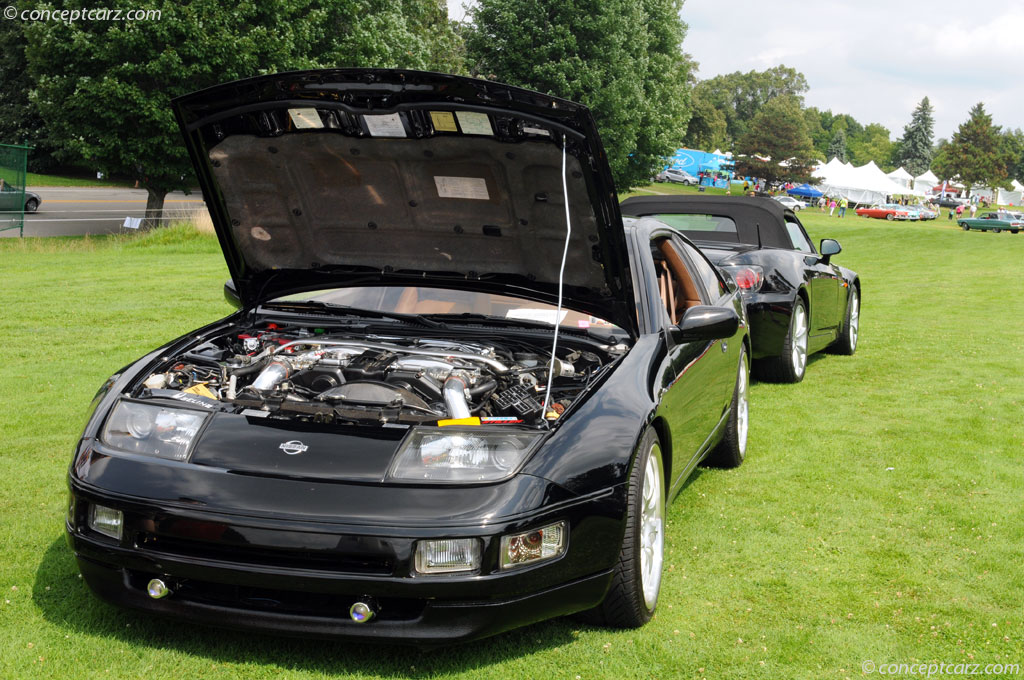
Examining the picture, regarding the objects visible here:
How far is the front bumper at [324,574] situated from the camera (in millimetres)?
2957

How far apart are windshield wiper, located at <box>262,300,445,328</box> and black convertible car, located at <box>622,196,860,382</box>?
4.03m

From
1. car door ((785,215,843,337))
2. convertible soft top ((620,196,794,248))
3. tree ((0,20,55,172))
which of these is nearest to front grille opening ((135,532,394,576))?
car door ((785,215,843,337))

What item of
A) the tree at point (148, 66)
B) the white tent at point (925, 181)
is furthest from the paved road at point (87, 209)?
the white tent at point (925, 181)

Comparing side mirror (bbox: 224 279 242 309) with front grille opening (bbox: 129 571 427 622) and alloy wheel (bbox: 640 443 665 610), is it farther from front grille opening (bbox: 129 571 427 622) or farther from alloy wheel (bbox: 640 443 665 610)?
alloy wheel (bbox: 640 443 665 610)

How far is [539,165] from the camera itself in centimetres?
393

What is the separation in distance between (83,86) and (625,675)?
23720 millimetres

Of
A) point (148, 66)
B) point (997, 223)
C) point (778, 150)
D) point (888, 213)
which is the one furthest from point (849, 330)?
point (778, 150)

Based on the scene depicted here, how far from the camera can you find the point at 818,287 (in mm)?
8773

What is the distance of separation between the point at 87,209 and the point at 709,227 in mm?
29198

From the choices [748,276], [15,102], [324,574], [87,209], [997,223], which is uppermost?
[15,102]

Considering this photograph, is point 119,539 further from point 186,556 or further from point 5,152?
point 5,152

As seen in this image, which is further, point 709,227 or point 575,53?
point 575,53

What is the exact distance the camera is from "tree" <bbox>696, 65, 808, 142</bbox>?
14262 cm

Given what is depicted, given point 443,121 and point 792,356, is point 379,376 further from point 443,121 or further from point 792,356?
point 792,356
